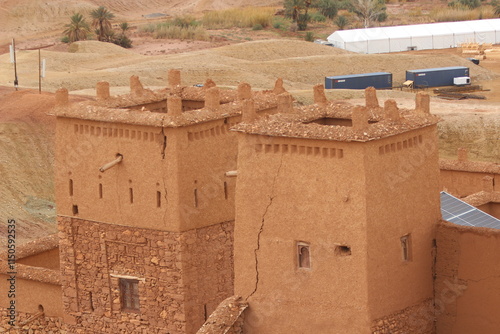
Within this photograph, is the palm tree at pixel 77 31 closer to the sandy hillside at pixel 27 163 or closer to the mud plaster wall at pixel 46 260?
the sandy hillside at pixel 27 163

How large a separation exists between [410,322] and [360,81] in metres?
56.9

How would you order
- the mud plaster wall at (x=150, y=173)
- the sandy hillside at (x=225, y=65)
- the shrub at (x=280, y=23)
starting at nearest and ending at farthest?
the mud plaster wall at (x=150, y=173), the sandy hillside at (x=225, y=65), the shrub at (x=280, y=23)

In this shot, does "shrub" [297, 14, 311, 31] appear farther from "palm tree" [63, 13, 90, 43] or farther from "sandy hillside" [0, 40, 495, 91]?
"palm tree" [63, 13, 90, 43]

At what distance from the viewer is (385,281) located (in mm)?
18656

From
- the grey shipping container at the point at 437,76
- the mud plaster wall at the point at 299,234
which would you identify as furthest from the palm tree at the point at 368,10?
the mud plaster wall at the point at 299,234

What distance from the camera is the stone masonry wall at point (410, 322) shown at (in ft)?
61.4

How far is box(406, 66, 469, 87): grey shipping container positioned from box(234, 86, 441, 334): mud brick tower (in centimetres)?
6032

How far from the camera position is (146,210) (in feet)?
77.8

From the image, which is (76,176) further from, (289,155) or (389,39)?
(389,39)

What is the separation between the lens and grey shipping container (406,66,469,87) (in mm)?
79375

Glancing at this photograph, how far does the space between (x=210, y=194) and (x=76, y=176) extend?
3.05m

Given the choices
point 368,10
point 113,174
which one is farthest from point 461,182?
point 368,10

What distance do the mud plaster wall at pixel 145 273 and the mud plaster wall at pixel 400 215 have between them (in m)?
5.84

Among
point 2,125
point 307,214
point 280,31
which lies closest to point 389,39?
point 280,31
